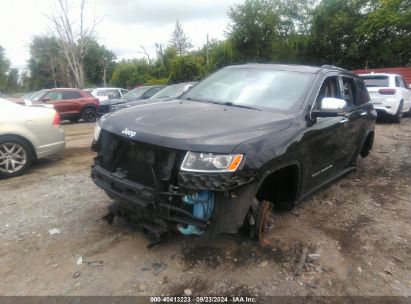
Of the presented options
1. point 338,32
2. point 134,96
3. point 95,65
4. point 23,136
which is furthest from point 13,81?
point 23,136

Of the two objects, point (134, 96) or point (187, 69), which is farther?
point (187, 69)

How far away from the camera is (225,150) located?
2658 millimetres

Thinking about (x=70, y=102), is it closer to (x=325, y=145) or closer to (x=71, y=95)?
(x=71, y=95)

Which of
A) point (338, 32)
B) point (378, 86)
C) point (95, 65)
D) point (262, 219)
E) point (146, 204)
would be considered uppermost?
point (338, 32)

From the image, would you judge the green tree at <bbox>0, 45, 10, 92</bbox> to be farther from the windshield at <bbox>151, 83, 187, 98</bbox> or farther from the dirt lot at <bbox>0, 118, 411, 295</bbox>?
the dirt lot at <bbox>0, 118, 411, 295</bbox>

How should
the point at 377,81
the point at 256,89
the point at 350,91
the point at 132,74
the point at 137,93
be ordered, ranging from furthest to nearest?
the point at 132,74 < the point at 137,93 < the point at 377,81 < the point at 350,91 < the point at 256,89

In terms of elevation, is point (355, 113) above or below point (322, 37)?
below

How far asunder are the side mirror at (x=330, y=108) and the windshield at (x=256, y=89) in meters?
0.24

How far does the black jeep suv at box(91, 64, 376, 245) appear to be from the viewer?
2693mm

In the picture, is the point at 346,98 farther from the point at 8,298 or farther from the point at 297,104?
the point at 8,298

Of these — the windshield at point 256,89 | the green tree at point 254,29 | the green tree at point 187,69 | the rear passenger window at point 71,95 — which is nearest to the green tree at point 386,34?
the green tree at point 254,29

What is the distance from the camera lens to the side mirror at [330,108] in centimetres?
353

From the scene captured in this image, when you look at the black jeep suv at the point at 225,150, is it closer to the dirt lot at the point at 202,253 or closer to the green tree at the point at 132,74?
the dirt lot at the point at 202,253

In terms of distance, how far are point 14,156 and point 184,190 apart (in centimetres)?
415
